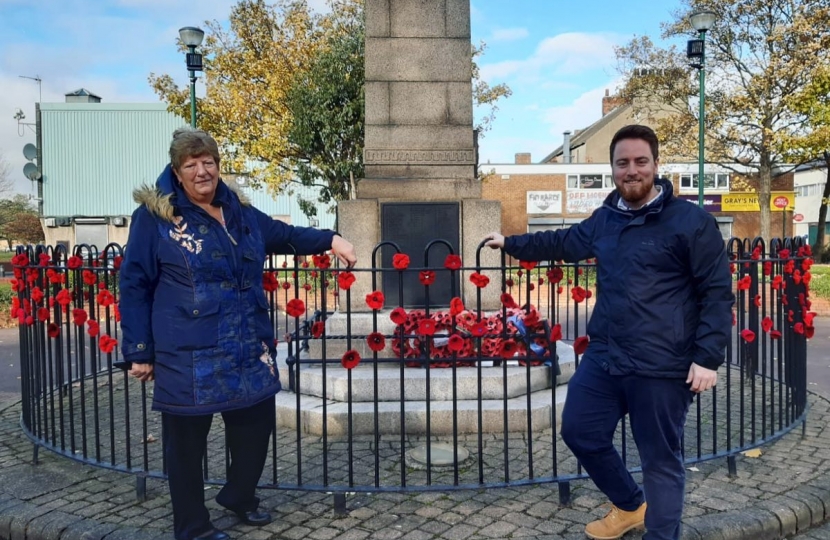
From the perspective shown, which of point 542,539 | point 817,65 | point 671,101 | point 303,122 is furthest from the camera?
point 671,101

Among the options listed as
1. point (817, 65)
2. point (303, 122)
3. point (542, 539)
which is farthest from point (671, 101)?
point (542, 539)

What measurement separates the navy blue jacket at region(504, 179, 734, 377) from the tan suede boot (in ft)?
2.71

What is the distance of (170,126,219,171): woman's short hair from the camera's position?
9.93ft

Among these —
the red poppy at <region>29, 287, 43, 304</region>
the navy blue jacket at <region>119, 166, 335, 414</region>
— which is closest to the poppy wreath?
the navy blue jacket at <region>119, 166, 335, 414</region>

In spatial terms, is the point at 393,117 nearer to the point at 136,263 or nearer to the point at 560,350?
the point at 560,350

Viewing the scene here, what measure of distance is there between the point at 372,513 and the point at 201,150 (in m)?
2.14

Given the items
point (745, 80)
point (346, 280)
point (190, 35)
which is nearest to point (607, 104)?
point (745, 80)

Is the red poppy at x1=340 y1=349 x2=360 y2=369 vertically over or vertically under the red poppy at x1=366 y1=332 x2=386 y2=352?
under

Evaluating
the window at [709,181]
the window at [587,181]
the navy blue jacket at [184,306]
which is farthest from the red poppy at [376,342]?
the window at [709,181]

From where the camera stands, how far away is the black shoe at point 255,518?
3.46 meters

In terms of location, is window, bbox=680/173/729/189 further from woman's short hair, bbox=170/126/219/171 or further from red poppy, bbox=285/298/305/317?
woman's short hair, bbox=170/126/219/171

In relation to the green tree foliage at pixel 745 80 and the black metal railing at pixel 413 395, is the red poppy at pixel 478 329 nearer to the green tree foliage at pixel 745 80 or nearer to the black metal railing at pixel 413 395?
the black metal railing at pixel 413 395

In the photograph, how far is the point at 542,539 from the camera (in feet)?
10.7

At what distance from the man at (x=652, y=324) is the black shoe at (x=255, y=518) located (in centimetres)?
165
